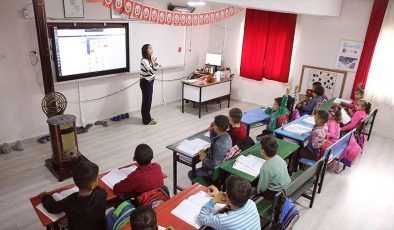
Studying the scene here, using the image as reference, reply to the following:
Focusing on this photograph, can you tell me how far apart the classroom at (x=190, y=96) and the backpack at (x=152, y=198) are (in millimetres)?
88

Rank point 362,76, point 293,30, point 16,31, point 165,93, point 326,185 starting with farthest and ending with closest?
point 165,93, point 293,30, point 362,76, point 16,31, point 326,185

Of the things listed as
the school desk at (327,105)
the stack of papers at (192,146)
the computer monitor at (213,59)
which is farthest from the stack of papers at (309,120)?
the computer monitor at (213,59)

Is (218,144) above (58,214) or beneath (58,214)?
above

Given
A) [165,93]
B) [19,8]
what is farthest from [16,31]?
[165,93]

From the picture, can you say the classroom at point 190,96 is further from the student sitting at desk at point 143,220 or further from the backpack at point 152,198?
the student sitting at desk at point 143,220

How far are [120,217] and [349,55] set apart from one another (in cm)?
570

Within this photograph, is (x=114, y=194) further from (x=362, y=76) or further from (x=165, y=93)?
(x=362, y=76)

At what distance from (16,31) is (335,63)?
5918mm

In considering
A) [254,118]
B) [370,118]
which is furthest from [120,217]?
[370,118]

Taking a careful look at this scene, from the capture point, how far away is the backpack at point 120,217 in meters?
2.05

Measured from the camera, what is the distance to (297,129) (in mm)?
4090

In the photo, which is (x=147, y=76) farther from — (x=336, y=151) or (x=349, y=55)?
(x=349, y=55)

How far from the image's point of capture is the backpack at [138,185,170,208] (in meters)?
2.30

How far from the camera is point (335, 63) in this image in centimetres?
623
